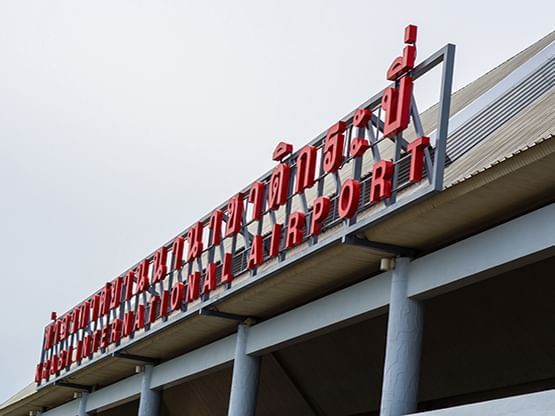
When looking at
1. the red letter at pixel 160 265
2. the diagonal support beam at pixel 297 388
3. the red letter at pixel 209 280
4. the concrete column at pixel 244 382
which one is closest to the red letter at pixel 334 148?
the red letter at pixel 209 280

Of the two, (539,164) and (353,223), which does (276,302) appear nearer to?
(353,223)

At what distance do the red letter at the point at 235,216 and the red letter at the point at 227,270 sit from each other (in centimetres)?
57

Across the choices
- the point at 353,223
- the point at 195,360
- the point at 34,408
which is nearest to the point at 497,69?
the point at 195,360

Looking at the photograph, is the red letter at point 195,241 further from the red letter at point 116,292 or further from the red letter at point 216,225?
the red letter at point 116,292

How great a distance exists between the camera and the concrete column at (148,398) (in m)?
29.8

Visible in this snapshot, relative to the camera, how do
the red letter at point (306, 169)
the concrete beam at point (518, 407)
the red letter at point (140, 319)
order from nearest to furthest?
the concrete beam at point (518, 407) < the red letter at point (306, 169) < the red letter at point (140, 319)

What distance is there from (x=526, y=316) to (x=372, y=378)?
20.4ft

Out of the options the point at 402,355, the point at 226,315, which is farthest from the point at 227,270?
the point at 402,355

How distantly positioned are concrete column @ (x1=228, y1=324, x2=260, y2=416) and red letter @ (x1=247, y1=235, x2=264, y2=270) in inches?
103

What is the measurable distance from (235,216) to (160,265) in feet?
18.7

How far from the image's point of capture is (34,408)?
42.7 metres

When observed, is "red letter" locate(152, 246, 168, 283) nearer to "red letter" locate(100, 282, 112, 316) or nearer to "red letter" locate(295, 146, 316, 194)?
"red letter" locate(100, 282, 112, 316)

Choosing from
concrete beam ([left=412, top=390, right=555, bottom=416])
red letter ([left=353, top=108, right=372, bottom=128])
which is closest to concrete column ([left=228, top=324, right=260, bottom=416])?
red letter ([left=353, top=108, right=372, bottom=128])

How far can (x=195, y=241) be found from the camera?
27.8 meters
